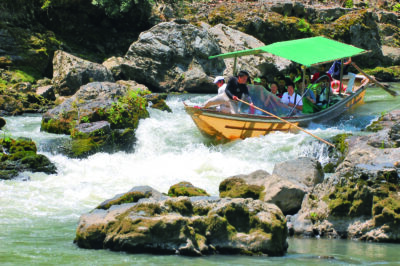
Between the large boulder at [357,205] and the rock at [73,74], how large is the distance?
13613mm

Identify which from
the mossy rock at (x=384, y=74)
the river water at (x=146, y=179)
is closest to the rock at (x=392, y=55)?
the mossy rock at (x=384, y=74)

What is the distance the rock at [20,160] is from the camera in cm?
1133

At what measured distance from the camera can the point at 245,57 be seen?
77.6ft

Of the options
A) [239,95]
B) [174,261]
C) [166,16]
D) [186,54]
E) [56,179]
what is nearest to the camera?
[174,261]

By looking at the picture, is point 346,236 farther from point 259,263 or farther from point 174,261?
point 174,261

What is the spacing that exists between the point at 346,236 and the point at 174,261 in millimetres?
2701

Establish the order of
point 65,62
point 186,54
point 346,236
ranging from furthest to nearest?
point 186,54 < point 65,62 < point 346,236

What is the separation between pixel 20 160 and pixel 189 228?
689cm

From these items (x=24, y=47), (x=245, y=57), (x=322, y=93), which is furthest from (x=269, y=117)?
(x=24, y=47)

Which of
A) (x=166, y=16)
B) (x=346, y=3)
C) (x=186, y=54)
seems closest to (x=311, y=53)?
(x=186, y=54)

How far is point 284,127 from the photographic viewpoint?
14594 mm

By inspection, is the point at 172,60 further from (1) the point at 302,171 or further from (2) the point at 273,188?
(2) the point at 273,188

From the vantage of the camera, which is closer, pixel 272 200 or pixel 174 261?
pixel 174 261

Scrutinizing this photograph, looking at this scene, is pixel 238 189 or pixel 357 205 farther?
pixel 238 189
